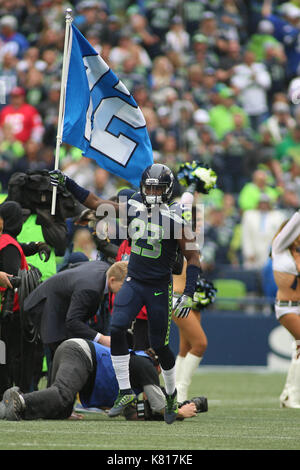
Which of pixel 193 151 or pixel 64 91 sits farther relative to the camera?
pixel 193 151

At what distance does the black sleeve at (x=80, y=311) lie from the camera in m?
8.87

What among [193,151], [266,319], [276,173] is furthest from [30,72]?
[266,319]

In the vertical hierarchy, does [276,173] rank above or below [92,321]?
above

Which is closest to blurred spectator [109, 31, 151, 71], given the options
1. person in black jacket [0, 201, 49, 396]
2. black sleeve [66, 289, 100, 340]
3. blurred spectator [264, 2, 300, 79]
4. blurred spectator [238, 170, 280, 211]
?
blurred spectator [238, 170, 280, 211]

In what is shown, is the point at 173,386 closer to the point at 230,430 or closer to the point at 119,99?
the point at 230,430

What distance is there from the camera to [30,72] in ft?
62.7

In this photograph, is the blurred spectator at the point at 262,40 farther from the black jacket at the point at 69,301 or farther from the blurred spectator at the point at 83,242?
the black jacket at the point at 69,301

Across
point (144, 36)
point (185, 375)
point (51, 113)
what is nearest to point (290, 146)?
point (144, 36)

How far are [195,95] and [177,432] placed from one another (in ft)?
44.2

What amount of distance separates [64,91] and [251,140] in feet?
35.3

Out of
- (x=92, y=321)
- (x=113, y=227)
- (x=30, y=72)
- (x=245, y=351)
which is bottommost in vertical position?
(x=245, y=351)

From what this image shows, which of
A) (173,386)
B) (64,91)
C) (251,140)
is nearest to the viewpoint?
(173,386)

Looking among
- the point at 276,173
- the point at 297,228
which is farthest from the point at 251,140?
the point at 297,228

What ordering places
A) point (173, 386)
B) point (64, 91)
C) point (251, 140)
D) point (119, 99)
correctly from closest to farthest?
point (173, 386)
point (64, 91)
point (119, 99)
point (251, 140)
